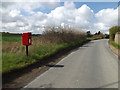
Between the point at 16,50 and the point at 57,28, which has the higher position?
the point at 57,28

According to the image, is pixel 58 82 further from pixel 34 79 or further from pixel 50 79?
pixel 34 79

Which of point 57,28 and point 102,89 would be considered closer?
point 102,89

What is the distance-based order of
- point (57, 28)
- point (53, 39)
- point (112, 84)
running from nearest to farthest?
point (112, 84)
point (53, 39)
point (57, 28)

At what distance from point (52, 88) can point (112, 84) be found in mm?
2343

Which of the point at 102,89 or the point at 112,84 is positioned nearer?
the point at 102,89

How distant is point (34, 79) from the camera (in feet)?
27.7

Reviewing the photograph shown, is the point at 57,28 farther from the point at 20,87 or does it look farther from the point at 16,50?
the point at 20,87

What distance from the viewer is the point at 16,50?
51.9ft

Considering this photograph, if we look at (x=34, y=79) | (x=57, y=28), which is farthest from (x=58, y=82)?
(x=57, y=28)

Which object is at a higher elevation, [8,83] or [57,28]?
[57,28]

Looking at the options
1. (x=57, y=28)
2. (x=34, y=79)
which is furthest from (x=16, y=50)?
(x=57, y=28)

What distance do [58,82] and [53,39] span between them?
19.5 metres

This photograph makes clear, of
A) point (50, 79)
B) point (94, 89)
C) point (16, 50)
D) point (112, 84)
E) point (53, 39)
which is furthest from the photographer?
point (53, 39)

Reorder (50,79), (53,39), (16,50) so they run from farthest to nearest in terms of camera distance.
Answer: (53,39)
(16,50)
(50,79)
